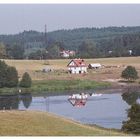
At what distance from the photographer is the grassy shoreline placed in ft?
37.2

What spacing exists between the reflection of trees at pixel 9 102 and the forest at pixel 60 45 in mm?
1996

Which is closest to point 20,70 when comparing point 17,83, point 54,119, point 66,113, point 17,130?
point 17,83

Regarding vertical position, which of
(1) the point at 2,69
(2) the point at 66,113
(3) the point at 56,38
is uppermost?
(3) the point at 56,38

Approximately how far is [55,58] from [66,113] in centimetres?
516

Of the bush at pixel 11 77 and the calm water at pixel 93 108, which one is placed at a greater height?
the bush at pixel 11 77

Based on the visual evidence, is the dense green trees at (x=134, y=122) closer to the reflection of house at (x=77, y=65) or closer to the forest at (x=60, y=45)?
the reflection of house at (x=77, y=65)

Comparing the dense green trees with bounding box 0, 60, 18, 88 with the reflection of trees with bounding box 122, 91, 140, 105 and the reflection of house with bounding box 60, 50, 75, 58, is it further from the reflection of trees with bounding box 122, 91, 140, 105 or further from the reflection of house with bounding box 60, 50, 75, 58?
the reflection of house with bounding box 60, 50, 75, 58

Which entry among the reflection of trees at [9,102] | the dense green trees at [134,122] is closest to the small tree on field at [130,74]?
the reflection of trees at [9,102]

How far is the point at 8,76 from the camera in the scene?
11.2 meters

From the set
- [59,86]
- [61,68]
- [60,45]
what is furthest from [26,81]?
[60,45]

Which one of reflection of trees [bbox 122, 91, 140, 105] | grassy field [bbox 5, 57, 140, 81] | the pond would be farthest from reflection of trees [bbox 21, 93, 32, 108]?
reflection of trees [bbox 122, 91, 140, 105]

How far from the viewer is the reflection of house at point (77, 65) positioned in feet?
40.8

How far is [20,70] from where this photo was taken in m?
12.1

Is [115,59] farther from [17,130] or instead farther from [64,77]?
[17,130]
